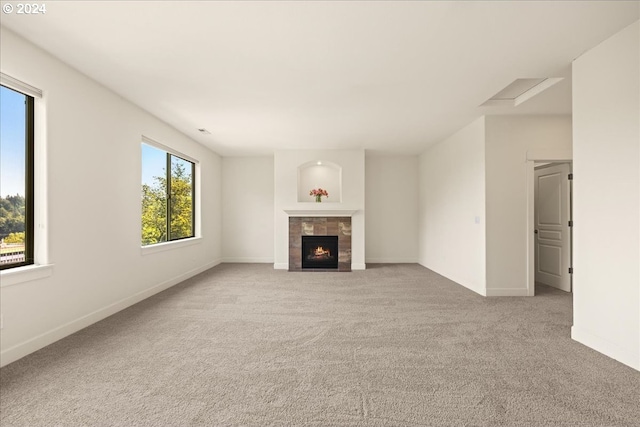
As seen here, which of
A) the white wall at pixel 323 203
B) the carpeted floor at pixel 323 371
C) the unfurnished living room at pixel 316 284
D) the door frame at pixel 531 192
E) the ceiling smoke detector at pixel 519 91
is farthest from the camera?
the white wall at pixel 323 203

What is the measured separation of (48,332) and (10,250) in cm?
80

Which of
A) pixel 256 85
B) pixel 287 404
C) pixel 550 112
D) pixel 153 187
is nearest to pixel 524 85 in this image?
pixel 550 112

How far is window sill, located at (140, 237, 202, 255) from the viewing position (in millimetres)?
4743

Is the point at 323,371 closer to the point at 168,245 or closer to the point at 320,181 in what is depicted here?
the point at 168,245

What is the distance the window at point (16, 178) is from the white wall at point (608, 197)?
16.3ft

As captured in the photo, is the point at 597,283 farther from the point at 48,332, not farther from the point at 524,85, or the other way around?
the point at 48,332

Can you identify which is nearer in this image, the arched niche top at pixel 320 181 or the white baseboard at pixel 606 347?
the white baseboard at pixel 606 347

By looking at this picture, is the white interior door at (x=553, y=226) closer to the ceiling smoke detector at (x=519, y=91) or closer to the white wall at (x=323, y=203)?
the ceiling smoke detector at (x=519, y=91)

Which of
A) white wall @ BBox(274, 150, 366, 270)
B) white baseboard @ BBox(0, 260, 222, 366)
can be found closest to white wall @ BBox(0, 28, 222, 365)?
white baseboard @ BBox(0, 260, 222, 366)

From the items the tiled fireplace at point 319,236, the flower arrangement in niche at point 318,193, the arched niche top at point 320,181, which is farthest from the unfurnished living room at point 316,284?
the arched niche top at point 320,181

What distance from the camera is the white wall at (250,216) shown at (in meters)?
8.29

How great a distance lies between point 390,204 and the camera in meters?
8.36

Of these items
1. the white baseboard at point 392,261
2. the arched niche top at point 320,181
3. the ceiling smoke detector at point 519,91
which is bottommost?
the white baseboard at point 392,261

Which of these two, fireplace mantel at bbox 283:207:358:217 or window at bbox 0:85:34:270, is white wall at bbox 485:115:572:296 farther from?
window at bbox 0:85:34:270
